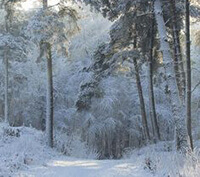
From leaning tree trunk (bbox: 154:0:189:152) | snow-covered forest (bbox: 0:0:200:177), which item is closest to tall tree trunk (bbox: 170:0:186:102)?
snow-covered forest (bbox: 0:0:200:177)

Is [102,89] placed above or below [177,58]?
below

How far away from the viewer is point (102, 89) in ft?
65.1

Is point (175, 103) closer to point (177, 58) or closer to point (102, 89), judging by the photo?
point (177, 58)

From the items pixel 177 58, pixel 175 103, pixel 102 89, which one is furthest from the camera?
pixel 102 89

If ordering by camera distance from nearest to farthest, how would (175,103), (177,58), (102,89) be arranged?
(175,103) < (177,58) < (102,89)

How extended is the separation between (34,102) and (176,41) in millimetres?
21753

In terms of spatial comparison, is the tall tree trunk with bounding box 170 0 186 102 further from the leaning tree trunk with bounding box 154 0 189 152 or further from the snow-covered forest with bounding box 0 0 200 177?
the leaning tree trunk with bounding box 154 0 189 152

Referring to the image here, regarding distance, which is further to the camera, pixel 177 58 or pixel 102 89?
pixel 102 89

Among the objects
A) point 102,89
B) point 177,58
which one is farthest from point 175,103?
point 102,89

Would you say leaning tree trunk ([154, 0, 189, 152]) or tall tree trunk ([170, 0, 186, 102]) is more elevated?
tall tree trunk ([170, 0, 186, 102])

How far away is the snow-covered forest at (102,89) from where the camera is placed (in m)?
9.73

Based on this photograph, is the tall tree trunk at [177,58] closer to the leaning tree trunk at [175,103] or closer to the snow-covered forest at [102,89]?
the snow-covered forest at [102,89]

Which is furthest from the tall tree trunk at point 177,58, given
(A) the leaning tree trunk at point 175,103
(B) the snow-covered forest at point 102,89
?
(A) the leaning tree trunk at point 175,103

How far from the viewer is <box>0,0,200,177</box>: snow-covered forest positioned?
9734mm
